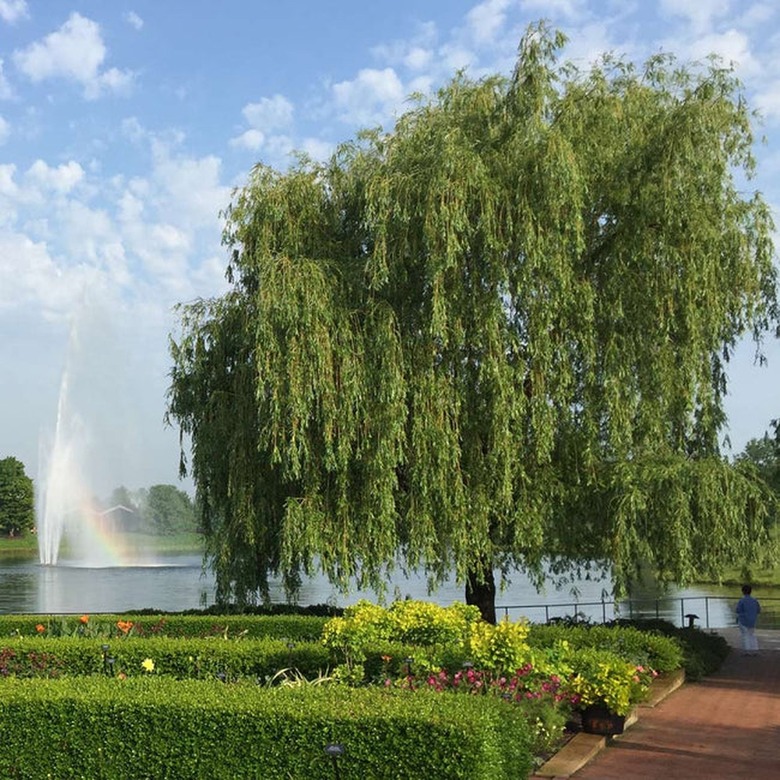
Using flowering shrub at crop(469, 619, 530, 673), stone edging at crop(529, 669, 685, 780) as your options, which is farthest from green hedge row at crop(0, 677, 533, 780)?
flowering shrub at crop(469, 619, 530, 673)

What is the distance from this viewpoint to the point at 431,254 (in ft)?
47.1

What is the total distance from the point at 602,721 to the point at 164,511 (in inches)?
3574

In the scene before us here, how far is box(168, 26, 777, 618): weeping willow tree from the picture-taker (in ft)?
47.5

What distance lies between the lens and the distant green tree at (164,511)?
8991cm

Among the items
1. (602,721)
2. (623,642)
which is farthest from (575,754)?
(623,642)

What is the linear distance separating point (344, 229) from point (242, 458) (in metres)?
4.33

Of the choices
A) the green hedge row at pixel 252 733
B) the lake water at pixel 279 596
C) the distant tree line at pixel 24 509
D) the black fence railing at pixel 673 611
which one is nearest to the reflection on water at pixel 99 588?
the lake water at pixel 279 596

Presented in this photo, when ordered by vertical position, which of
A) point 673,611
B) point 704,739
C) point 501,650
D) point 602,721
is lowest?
point 673,611

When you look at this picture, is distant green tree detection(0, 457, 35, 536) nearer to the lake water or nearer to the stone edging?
the lake water

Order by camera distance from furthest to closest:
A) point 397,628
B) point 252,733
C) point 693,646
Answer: point 693,646 → point 397,628 → point 252,733

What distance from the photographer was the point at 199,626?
1459 cm

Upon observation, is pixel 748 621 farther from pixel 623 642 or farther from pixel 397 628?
pixel 397 628

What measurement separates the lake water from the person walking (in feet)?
21.0

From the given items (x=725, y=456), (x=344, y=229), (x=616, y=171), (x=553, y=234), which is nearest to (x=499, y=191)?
(x=553, y=234)
